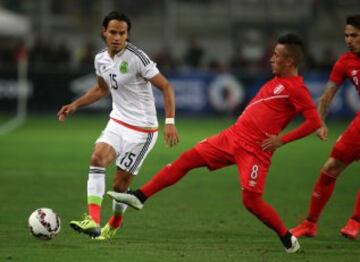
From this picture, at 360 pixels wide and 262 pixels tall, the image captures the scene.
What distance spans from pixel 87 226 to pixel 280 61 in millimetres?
2447

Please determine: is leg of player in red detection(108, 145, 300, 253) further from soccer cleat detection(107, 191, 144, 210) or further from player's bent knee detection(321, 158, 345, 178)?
player's bent knee detection(321, 158, 345, 178)

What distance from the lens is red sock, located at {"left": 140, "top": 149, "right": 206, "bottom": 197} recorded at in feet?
30.7

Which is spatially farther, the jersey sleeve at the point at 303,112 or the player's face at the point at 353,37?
the player's face at the point at 353,37

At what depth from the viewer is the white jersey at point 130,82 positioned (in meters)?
9.73

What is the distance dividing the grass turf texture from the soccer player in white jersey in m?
0.56

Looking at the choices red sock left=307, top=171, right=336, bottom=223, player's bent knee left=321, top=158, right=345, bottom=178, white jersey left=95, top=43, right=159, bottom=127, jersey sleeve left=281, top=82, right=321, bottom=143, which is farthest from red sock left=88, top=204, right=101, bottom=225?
player's bent knee left=321, top=158, right=345, bottom=178

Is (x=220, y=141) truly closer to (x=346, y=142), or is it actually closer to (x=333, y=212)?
(x=346, y=142)

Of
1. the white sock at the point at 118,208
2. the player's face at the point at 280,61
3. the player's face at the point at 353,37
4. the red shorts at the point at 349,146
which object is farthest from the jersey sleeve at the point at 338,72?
the white sock at the point at 118,208

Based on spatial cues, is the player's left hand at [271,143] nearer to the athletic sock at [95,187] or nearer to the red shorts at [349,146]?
the red shorts at [349,146]

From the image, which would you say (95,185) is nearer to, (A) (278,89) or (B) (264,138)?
(B) (264,138)

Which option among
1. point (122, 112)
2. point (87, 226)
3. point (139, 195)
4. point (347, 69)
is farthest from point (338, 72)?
point (87, 226)

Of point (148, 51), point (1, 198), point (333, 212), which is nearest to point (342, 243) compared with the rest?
point (333, 212)

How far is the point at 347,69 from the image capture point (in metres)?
10.3

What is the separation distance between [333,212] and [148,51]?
21.0 meters
